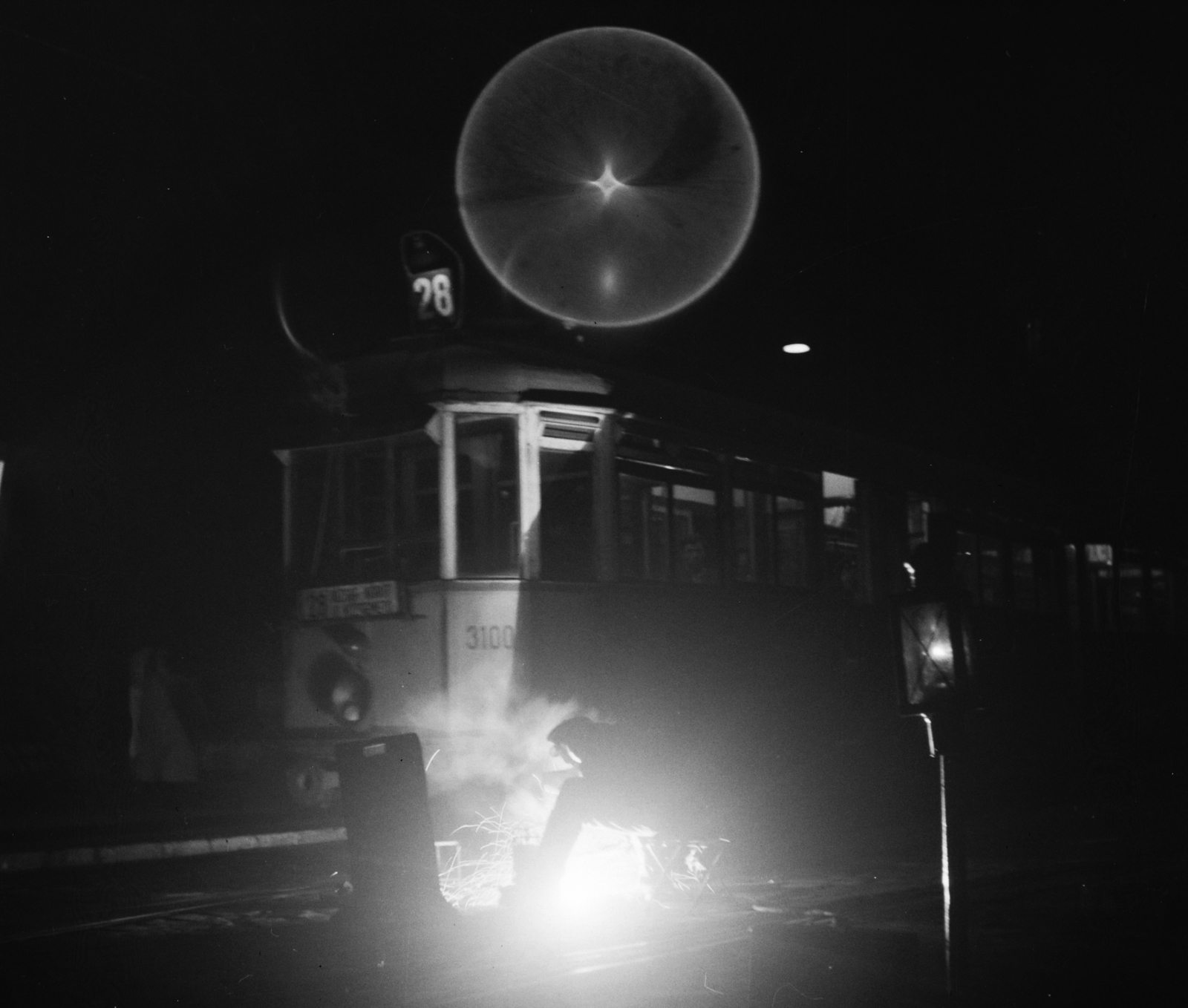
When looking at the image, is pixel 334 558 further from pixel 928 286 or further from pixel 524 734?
pixel 928 286

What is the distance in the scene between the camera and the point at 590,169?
12703mm

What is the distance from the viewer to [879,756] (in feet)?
46.9

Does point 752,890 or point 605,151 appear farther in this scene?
point 605,151

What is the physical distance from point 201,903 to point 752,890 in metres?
3.27

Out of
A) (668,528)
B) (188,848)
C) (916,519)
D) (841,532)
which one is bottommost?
(188,848)

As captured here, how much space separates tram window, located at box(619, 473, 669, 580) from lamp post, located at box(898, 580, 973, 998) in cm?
592

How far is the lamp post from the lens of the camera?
492 cm

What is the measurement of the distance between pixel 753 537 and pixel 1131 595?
9.67 metres

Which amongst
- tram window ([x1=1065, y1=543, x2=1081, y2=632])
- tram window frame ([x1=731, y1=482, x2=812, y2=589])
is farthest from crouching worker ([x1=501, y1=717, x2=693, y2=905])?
tram window ([x1=1065, y1=543, x2=1081, y2=632])

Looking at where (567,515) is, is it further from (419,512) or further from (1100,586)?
(1100,586)

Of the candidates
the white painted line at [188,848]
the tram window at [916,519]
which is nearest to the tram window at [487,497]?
the white painted line at [188,848]

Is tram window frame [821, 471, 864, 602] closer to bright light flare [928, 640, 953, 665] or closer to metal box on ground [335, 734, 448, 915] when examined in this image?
metal box on ground [335, 734, 448, 915]

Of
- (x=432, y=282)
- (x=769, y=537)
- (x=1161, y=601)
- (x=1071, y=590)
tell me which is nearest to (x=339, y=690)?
(x=432, y=282)

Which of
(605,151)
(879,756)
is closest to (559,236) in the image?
(605,151)
